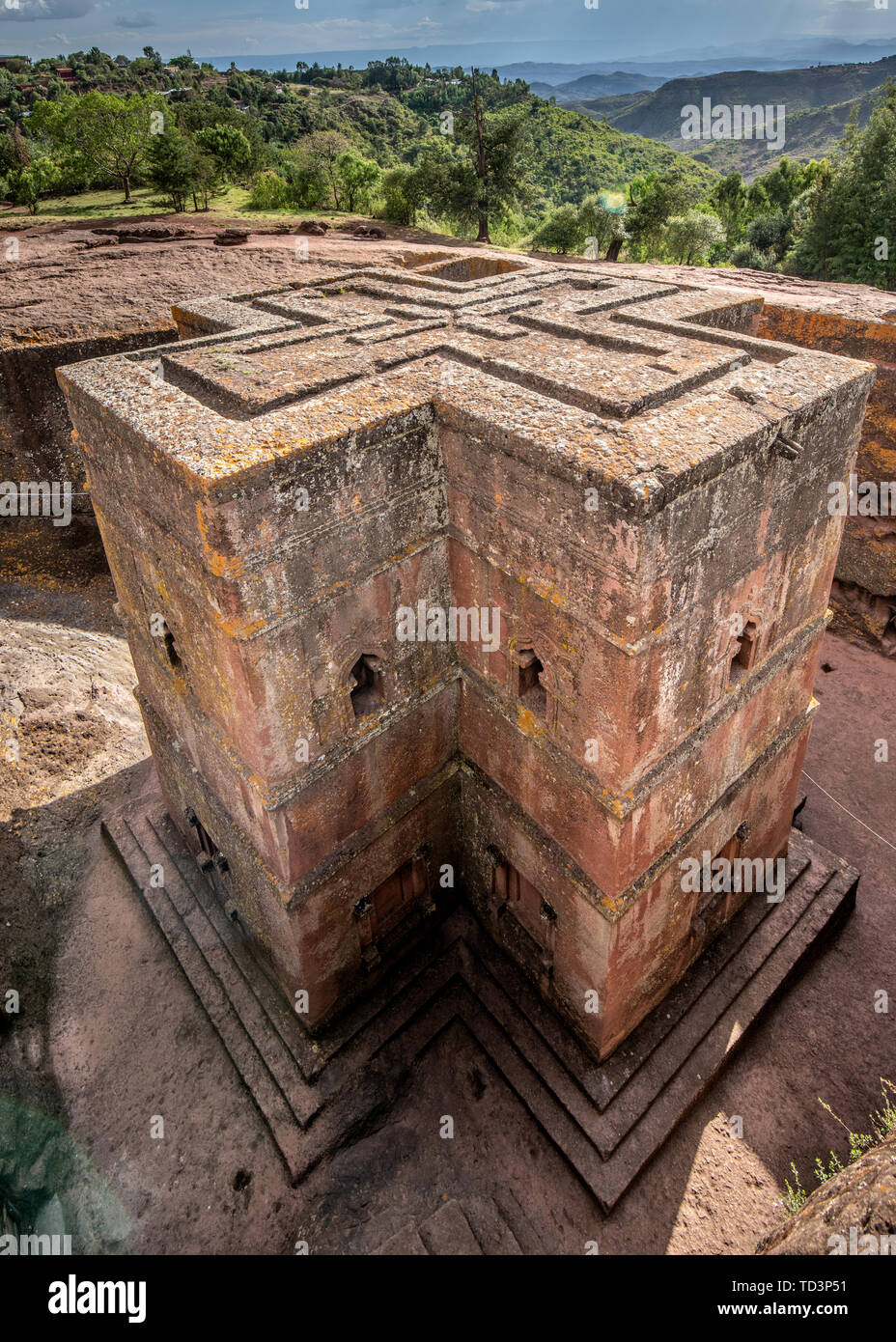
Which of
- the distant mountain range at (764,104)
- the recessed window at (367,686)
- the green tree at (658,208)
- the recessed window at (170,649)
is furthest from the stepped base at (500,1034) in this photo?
the distant mountain range at (764,104)

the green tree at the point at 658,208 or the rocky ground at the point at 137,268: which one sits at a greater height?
the green tree at the point at 658,208

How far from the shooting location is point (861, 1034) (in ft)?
26.9

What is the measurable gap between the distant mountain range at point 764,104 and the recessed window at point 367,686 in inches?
4489

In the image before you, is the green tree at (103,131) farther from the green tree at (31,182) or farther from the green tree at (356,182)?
the green tree at (356,182)

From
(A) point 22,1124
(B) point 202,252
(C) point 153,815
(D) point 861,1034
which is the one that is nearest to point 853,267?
(B) point 202,252

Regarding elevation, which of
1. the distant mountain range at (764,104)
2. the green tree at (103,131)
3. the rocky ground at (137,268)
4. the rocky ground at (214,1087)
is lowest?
the rocky ground at (214,1087)

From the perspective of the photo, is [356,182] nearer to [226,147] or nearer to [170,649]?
[226,147]

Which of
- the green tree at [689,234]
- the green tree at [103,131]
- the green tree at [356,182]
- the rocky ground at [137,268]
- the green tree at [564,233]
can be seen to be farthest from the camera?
the green tree at [689,234]

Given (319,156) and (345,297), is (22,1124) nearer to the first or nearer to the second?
(345,297)

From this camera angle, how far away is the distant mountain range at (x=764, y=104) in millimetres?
106438

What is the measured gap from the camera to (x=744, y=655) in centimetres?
640

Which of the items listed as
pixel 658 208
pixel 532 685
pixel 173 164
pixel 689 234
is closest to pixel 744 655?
pixel 532 685

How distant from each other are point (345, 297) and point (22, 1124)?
9326 mm

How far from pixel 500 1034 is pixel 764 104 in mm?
139251
